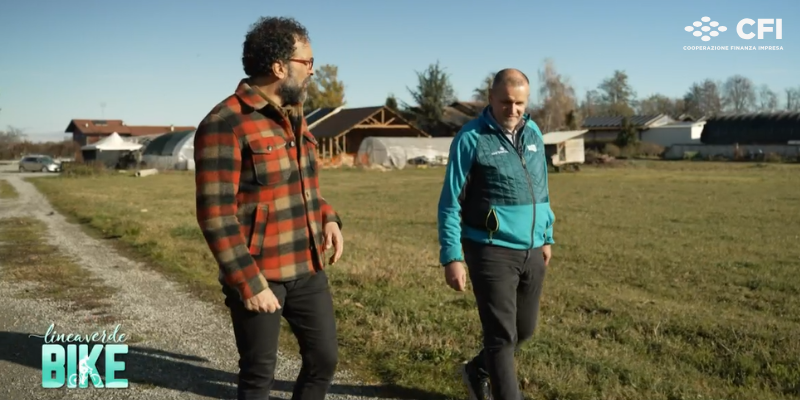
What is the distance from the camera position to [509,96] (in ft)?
13.1

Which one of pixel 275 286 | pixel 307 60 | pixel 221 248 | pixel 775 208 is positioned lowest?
pixel 775 208

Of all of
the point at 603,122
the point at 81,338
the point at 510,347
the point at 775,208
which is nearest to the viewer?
the point at 510,347

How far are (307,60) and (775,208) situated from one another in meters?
19.1

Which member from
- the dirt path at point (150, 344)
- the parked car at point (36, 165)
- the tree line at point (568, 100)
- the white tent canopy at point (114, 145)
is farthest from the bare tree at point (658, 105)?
the dirt path at point (150, 344)

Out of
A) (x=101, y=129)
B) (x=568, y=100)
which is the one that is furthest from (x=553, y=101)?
(x=101, y=129)

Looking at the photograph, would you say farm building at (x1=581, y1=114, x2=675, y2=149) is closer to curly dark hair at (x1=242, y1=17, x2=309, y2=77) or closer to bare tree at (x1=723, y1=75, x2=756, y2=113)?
bare tree at (x1=723, y1=75, x2=756, y2=113)

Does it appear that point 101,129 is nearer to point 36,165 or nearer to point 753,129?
point 36,165

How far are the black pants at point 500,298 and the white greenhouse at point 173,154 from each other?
50.5 m

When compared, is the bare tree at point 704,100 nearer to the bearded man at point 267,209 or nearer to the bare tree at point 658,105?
the bare tree at point 658,105

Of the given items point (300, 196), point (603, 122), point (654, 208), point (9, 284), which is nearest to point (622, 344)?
point (300, 196)

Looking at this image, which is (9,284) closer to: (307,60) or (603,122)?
(307,60)

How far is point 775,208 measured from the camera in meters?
19.6

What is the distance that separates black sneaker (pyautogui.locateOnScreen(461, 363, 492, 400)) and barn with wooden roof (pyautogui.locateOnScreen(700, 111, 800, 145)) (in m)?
70.5

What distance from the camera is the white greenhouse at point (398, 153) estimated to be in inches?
2261
